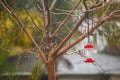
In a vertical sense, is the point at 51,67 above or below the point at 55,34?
below

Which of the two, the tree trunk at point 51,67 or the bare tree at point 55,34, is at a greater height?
the bare tree at point 55,34

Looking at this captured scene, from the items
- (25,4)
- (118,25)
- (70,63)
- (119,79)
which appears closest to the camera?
(25,4)

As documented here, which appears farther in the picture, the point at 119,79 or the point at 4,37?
the point at 119,79

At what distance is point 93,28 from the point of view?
8.99 feet

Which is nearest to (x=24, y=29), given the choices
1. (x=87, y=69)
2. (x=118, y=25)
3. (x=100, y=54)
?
(x=118, y=25)

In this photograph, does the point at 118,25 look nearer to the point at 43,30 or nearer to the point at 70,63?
the point at 43,30

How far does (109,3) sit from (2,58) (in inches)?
51.2

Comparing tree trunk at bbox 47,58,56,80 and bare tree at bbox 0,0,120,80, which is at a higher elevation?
bare tree at bbox 0,0,120,80

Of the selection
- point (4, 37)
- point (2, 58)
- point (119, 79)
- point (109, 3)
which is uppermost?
point (109, 3)

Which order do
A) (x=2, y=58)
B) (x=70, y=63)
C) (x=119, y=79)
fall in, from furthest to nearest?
(x=70, y=63) < (x=119, y=79) < (x=2, y=58)

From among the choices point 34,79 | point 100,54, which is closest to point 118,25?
point 34,79

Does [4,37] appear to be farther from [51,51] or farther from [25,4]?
[51,51]

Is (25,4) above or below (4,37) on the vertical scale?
above

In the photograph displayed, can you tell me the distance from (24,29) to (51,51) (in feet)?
1.00
